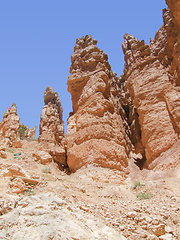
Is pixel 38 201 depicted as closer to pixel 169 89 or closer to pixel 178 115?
pixel 178 115

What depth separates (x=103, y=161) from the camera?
13.2 metres

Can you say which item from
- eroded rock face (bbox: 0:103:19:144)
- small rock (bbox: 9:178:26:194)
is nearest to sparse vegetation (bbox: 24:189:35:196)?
small rock (bbox: 9:178:26:194)

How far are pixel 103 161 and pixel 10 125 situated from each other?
16.7 meters

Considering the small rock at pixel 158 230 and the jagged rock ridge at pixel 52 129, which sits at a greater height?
the jagged rock ridge at pixel 52 129

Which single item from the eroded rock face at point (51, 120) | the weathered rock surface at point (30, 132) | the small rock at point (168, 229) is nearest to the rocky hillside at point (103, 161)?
the small rock at point (168, 229)

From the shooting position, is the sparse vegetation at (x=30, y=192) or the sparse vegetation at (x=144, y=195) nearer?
the sparse vegetation at (x=30, y=192)

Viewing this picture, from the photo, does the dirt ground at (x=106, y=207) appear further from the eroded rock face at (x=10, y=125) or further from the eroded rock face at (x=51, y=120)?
the eroded rock face at (x=10, y=125)

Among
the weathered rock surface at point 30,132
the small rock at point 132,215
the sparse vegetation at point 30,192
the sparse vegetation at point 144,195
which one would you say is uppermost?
the weathered rock surface at point 30,132

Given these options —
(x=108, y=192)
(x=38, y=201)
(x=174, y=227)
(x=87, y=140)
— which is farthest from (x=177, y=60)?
(x=38, y=201)

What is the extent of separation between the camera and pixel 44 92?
92.6ft

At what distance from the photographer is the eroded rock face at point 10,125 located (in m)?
25.2

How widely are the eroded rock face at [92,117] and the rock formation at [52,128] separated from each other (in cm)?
266

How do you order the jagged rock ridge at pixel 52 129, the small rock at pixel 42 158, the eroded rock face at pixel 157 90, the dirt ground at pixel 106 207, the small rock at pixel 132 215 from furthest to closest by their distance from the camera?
the jagged rock ridge at pixel 52 129 < the small rock at pixel 42 158 < the eroded rock face at pixel 157 90 < the small rock at pixel 132 215 < the dirt ground at pixel 106 207

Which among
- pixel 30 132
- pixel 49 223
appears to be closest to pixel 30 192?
pixel 49 223
